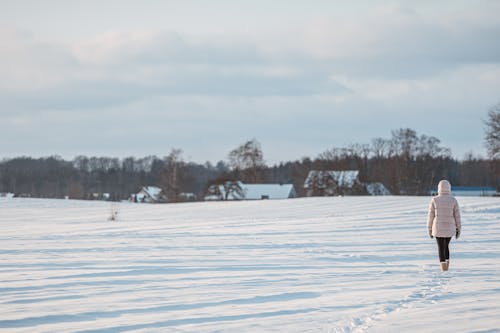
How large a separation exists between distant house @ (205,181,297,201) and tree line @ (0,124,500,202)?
1.20 metres

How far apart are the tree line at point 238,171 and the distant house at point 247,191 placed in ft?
3.92

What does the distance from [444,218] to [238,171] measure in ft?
312

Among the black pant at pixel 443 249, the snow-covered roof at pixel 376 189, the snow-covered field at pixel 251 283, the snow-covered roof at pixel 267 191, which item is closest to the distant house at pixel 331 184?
the snow-covered roof at pixel 376 189

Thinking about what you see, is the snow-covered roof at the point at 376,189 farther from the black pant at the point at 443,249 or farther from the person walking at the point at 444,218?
the black pant at the point at 443,249

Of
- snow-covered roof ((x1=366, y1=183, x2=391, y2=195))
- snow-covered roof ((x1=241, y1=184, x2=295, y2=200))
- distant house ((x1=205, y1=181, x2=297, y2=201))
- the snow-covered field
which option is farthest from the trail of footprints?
snow-covered roof ((x1=241, y1=184, x2=295, y2=200))

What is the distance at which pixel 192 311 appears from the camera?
825cm

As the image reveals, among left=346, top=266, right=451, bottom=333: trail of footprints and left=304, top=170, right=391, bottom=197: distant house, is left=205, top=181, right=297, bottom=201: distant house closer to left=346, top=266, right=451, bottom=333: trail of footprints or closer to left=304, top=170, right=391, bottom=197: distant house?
left=304, top=170, right=391, bottom=197: distant house

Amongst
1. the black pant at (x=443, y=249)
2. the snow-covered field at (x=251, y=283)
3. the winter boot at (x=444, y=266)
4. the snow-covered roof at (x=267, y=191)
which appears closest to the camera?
the snow-covered field at (x=251, y=283)

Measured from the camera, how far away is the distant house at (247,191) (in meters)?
81.8

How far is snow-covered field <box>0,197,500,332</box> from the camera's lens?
7.55m

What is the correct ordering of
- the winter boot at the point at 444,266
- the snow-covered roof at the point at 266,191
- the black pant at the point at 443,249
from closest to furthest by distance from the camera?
the winter boot at the point at 444,266 < the black pant at the point at 443,249 < the snow-covered roof at the point at 266,191

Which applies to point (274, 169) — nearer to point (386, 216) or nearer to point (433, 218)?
point (386, 216)

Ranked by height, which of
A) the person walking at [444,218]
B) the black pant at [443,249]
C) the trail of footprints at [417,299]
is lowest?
the trail of footprints at [417,299]

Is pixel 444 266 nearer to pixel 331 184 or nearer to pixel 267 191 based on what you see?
pixel 331 184
